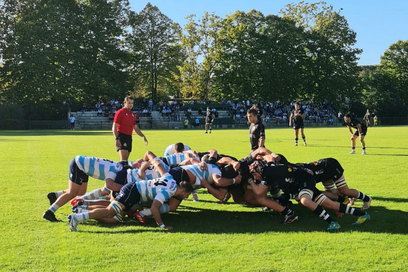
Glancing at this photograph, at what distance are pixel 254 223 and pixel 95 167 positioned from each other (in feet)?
9.76

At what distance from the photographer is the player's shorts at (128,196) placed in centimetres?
666

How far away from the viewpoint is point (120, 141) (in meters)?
11.3

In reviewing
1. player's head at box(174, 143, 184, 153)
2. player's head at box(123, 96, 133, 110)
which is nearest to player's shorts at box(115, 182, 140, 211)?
player's head at box(174, 143, 184, 153)

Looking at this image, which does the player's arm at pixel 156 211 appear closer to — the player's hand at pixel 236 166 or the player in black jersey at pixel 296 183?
the player's hand at pixel 236 166

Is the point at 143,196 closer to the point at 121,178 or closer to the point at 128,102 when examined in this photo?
the point at 121,178

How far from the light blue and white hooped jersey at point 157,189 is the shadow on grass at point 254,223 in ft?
1.65

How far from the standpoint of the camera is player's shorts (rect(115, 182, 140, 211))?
6.66m

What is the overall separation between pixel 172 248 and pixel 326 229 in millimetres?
2567

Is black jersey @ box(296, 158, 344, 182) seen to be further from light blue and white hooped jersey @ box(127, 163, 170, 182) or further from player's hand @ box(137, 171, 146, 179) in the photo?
player's hand @ box(137, 171, 146, 179)

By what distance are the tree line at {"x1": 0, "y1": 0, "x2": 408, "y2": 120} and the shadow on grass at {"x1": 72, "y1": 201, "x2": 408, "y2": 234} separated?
4664 cm

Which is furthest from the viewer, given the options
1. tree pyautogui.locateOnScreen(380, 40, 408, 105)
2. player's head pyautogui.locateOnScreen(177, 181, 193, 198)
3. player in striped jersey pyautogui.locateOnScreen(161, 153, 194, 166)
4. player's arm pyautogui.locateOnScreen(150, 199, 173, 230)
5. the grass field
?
tree pyautogui.locateOnScreen(380, 40, 408, 105)

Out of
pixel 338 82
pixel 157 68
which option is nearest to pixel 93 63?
pixel 157 68

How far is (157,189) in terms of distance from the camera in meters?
6.74

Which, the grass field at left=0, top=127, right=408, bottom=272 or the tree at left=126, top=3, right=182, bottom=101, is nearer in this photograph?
the grass field at left=0, top=127, right=408, bottom=272
